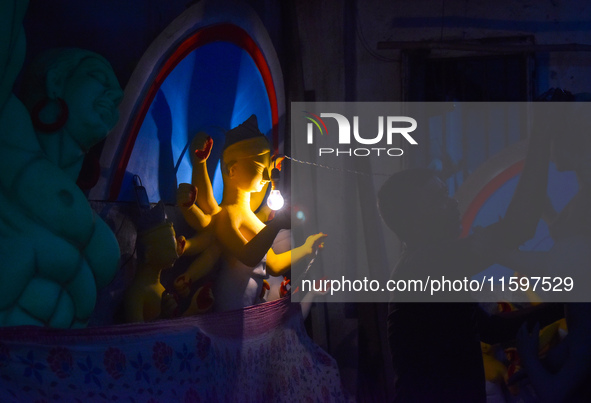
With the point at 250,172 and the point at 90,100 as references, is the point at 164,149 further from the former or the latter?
the point at 90,100

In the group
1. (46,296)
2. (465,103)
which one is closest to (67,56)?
(46,296)

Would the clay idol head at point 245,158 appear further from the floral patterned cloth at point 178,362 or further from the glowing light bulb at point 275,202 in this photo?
the floral patterned cloth at point 178,362

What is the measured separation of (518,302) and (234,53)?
273 centimetres

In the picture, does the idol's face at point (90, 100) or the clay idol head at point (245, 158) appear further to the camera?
the clay idol head at point (245, 158)

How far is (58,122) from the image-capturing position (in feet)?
6.74

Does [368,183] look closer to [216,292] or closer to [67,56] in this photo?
[216,292]

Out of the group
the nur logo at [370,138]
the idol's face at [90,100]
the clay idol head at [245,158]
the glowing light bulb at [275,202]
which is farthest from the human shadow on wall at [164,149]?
the nur logo at [370,138]

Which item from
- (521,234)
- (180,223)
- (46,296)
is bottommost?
(46,296)

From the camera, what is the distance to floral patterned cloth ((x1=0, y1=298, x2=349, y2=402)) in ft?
5.77

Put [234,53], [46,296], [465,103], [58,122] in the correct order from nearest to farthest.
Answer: [46,296]
[58,122]
[234,53]
[465,103]

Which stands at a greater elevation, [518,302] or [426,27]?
[426,27]

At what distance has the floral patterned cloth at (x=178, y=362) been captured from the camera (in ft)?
5.77

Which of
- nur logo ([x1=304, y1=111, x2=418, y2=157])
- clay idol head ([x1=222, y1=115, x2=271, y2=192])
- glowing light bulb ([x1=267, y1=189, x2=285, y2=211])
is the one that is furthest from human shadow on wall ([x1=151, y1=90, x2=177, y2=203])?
nur logo ([x1=304, y1=111, x2=418, y2=157])

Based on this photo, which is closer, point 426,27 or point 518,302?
point 518,302
